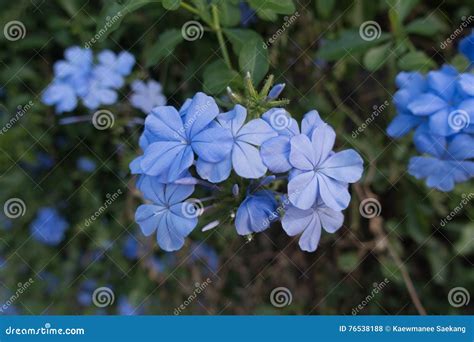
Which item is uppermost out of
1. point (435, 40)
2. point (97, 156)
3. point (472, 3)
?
point (472, 3)

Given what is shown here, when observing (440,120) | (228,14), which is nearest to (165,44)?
(228,14)

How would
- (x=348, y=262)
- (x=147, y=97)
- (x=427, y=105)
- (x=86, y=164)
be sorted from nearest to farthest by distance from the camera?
(x=427, y=105) < (x=147, y=97) < (x=348, y=262) < (x=86, y=164)

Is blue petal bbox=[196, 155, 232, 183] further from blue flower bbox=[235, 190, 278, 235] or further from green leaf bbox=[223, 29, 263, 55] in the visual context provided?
green leaf bbox=[223, 29, 263, 55]

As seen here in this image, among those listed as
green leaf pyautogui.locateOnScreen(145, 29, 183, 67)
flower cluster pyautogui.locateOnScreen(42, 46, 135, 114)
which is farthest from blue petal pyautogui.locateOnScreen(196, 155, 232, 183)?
flower cluster pyautogui.locateOnScreen(42, 46, 135, 114)

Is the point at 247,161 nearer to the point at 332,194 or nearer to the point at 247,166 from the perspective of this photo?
the point at 247,166

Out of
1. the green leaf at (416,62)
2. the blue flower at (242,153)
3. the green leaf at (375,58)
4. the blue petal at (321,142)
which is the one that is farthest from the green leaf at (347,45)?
the blue flower at (242,153)

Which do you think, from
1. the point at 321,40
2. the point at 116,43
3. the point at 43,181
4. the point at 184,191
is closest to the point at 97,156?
the point at 43,181

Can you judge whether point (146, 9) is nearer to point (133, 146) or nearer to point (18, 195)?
point (133, 146)
